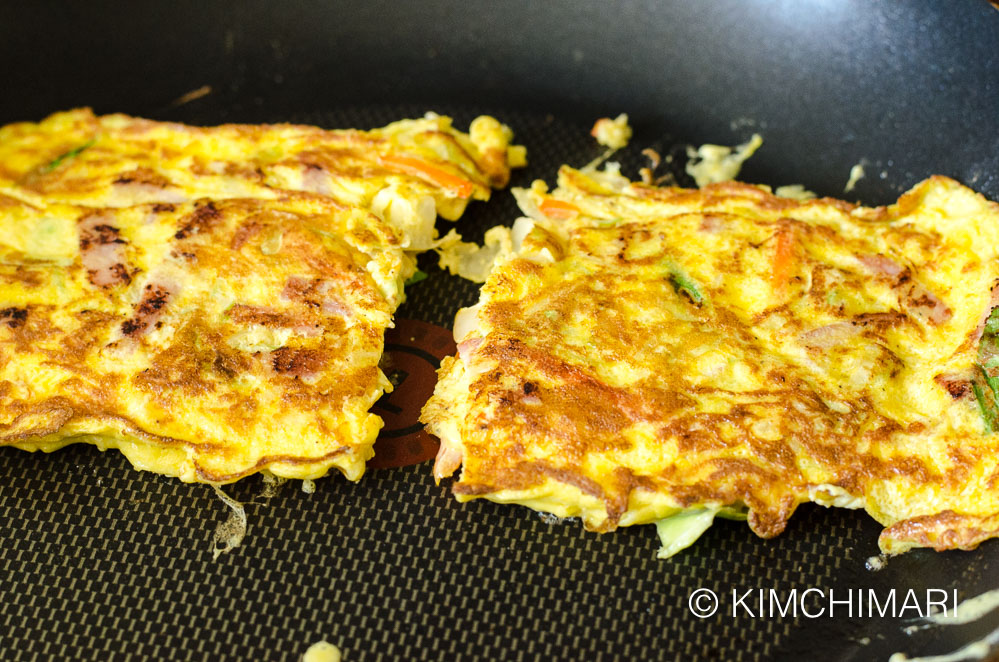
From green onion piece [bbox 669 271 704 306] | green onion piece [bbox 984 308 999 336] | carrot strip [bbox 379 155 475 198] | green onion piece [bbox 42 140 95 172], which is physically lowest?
green onion piece [bbox 42 140 95 172]

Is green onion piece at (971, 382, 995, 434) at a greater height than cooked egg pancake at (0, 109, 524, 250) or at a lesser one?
greater

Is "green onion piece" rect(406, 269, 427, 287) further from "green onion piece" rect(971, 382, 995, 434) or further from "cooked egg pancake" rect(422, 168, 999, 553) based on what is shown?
"green onion piece" rect(971, 382, 995, 434)

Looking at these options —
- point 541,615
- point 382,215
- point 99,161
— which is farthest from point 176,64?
point 541,615

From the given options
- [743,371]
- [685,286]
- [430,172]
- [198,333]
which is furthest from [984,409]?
[198,333]

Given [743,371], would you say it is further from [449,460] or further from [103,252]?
[103,252]

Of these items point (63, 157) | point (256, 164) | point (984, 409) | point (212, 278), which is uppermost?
point (984, 409)

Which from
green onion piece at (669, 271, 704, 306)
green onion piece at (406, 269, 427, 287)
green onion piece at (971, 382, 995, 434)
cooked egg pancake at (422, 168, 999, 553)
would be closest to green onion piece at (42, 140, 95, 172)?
green onion piece at (406, 269, 427, 287)

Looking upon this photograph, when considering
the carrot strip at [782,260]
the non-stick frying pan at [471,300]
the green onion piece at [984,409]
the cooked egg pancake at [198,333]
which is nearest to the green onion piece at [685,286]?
the carrot strip at [782,260]
